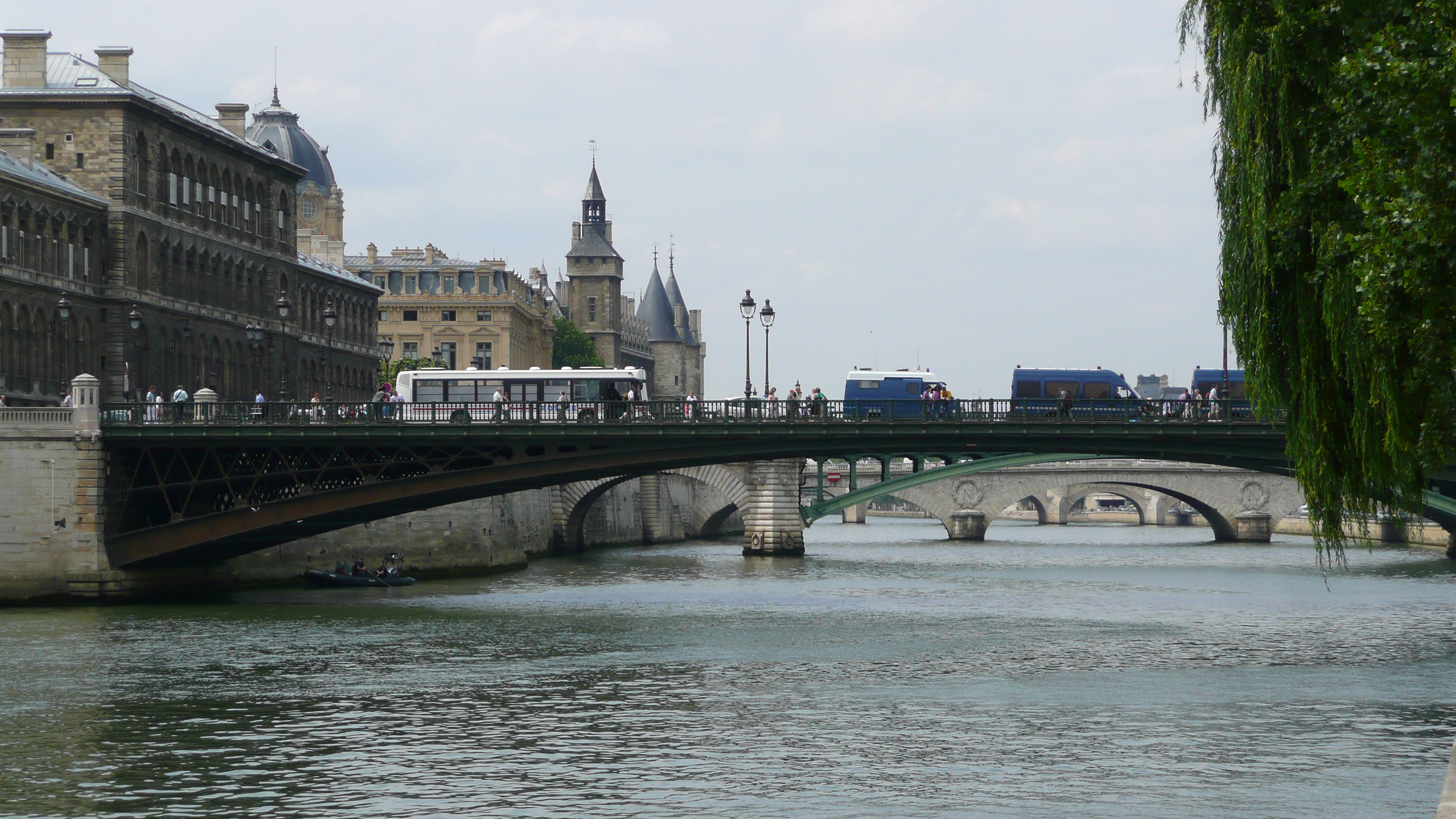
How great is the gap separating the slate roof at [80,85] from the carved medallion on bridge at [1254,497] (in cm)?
7405

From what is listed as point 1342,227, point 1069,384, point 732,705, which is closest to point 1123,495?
point 1069,384

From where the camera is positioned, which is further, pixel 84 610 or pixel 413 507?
pixel 413 507

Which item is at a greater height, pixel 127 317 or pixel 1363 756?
pixel 127 317

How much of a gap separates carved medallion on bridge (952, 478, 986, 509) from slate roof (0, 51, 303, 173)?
67.0 meters

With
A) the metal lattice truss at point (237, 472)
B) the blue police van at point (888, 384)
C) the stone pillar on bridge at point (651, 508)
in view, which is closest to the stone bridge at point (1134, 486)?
the stone pillar on bridge at point (651, 508)

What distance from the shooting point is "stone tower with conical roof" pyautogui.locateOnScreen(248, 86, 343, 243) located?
573ft

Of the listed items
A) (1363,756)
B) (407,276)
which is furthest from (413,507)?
(407,276)

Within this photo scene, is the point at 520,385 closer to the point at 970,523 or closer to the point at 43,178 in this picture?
the point at 43,178

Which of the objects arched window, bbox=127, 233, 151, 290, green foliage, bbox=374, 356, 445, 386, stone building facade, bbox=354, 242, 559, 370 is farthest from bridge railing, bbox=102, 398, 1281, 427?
stone building facade, bbox=354, 242, 559, 370

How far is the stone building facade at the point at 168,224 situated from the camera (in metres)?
83.6

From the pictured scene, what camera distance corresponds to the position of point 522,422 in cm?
6172

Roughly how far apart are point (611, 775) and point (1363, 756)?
12561mm

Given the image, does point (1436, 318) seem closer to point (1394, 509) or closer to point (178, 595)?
point (1394, 509)

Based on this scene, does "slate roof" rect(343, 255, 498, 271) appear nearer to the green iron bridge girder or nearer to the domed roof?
the domed roof
